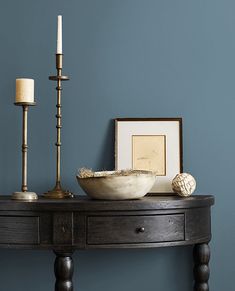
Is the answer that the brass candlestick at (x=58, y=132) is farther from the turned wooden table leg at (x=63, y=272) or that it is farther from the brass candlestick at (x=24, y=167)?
the turned wooden table leg at (x=63, y=272)

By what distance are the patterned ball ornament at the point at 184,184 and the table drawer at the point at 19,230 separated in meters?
0.51

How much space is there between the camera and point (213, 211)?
7.92 feet

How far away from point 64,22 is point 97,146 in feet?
1.66

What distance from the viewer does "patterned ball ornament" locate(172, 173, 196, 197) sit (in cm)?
219

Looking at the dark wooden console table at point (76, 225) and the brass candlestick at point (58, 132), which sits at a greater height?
the brass candlestick at point (58, 132)

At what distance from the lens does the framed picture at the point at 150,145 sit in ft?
7.79

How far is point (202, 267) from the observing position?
228cm

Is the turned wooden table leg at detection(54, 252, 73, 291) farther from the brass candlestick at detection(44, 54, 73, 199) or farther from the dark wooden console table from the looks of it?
the brass candlestick at detection(44, 54, 73, 199)

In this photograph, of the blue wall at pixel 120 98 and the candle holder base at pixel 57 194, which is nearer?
the candle holder base at pixel 57 194

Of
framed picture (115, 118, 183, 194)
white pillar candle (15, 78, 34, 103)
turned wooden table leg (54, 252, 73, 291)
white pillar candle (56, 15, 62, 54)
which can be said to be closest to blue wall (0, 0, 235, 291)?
framed picture (115, 118, 183, 194)

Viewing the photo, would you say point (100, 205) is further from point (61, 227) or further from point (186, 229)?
point (186, 229)

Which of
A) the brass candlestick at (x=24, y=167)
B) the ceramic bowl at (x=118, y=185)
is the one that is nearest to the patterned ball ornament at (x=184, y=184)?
the ceramic bowl at (x=118, y=185)

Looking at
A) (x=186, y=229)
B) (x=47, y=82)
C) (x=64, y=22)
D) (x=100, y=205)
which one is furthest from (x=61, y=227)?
(x=64, y=22)

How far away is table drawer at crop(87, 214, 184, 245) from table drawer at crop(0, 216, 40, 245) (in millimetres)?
175
